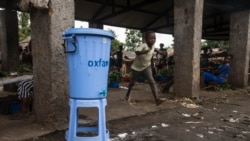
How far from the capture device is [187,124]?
4613mm

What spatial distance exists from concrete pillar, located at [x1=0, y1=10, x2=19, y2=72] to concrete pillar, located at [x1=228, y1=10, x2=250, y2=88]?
6.98m

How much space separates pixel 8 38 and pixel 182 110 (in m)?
6.31

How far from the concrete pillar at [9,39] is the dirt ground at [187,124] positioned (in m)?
5.04

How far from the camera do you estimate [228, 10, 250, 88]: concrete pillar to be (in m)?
8.70

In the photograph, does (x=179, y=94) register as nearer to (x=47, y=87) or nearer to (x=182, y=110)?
(x=182, y=110)

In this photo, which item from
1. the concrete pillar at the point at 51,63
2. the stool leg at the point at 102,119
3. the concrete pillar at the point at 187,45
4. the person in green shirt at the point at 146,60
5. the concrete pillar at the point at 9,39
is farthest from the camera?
the concrete pillar at the point at 9,39

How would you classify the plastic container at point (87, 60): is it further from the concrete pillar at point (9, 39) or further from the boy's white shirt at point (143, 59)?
the concrete pillar at point (9, 39)

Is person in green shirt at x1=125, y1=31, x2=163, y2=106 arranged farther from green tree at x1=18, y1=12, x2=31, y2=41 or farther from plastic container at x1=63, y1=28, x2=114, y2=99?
green tree at x1=18, y1=12, x2=31, y2=41

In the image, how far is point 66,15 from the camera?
3895 mm

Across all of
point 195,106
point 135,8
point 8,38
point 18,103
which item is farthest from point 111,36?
point 135,8

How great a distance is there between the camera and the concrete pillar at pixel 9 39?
9000 mm

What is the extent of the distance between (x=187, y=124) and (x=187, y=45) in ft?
7.70

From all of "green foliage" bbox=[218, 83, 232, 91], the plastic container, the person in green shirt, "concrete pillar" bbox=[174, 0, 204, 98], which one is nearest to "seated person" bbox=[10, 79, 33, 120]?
the plastic container

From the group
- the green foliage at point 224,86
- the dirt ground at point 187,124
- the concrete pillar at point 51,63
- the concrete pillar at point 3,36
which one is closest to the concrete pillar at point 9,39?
the concrete pillar at point 3,36
